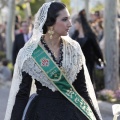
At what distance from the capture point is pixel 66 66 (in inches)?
165

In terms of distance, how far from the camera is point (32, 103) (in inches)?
162

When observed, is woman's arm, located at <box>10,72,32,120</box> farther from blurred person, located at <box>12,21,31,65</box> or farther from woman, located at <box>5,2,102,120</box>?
blurred person, located at <box>12,21,31,65</box>

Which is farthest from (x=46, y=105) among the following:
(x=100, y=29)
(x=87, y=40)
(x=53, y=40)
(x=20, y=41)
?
(x=100, y=29)

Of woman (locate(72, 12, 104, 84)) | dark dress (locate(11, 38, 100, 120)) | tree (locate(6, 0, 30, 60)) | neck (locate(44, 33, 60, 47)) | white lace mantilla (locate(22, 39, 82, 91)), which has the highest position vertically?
tree (locate(6, 0, 30, 60))

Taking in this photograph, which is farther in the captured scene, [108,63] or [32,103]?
[108,63]

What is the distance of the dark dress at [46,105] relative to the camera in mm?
4078

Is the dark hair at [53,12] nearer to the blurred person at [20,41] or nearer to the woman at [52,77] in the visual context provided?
the woman at [52,77]

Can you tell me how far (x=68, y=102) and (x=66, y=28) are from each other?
21.5 inches

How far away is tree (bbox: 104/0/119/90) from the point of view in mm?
10680

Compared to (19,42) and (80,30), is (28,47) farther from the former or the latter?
(19,42)

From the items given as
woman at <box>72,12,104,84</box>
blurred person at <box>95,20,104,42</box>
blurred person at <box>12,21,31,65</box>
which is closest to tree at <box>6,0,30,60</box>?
blurred person at <box>95,20,104,42</box>

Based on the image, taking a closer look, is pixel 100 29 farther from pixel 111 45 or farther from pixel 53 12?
pixel 53 12

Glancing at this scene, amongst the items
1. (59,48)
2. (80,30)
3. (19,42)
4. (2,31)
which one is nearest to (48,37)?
(59,48)

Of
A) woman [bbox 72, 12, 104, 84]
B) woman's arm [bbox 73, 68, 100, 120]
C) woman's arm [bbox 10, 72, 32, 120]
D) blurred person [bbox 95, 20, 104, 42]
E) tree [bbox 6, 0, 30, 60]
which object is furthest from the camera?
tree [bbox 6, 0, 30, 60]
